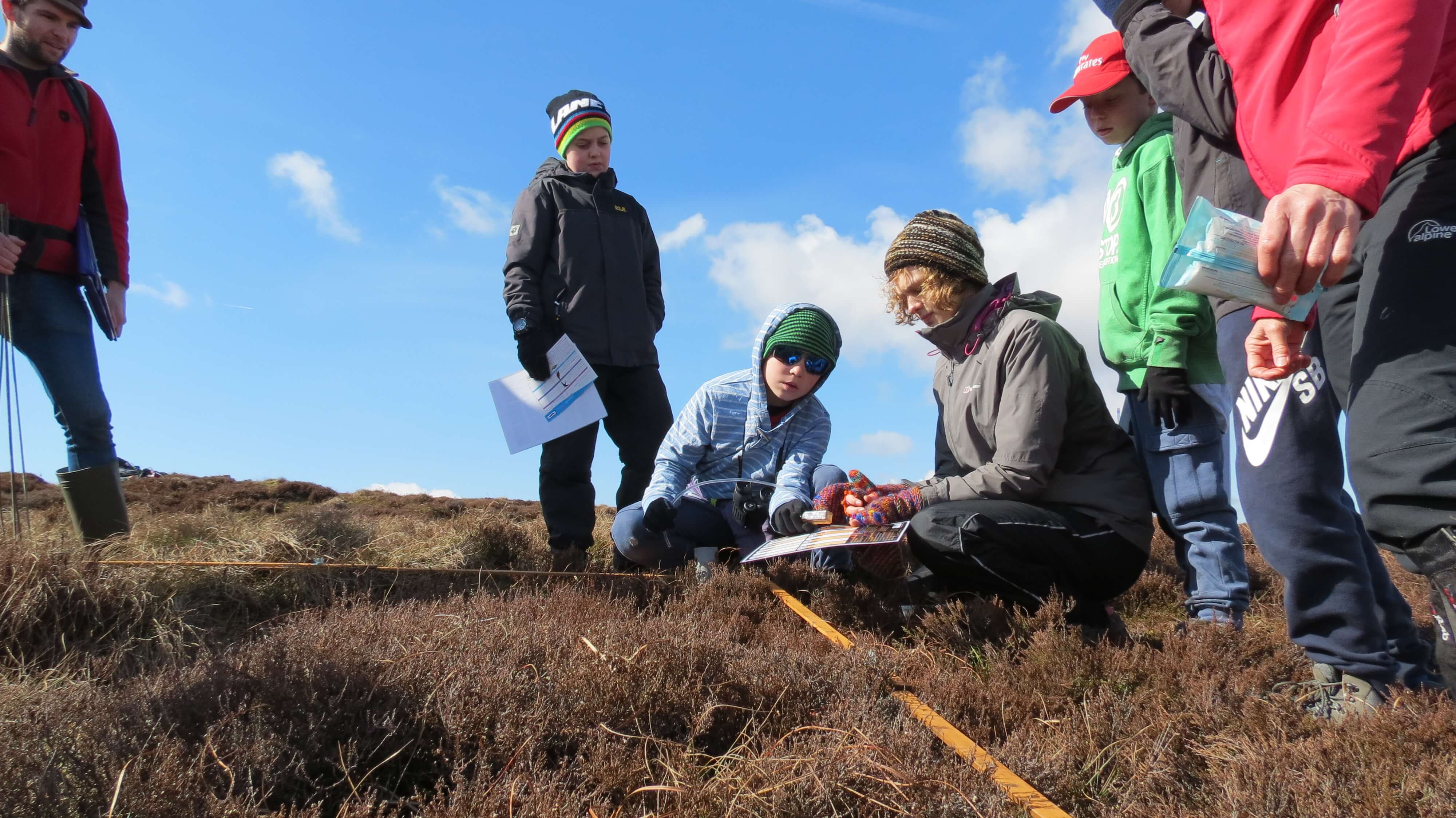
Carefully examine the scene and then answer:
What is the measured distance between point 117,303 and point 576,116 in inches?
104

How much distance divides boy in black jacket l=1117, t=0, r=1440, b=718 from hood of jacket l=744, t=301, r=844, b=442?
204 centimetres

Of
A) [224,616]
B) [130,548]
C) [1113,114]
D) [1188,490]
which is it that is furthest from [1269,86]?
[130,548]

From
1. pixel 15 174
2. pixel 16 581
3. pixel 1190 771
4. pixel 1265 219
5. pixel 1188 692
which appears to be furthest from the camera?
pixel 15 174

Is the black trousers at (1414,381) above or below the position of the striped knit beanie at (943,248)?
below

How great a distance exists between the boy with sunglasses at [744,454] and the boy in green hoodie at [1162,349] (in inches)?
52.2

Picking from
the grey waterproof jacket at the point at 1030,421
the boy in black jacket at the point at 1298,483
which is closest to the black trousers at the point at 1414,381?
the boy in black jacket at the point at 1298,483

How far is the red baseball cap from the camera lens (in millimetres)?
3645

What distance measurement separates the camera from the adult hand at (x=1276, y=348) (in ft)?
5.78

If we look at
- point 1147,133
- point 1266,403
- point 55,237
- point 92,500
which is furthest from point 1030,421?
point 55,237

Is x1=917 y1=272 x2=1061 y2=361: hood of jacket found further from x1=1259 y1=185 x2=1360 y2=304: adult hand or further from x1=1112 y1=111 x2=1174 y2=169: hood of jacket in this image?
x1=1259 y1=185 x2=1360 y2=304: adult hand

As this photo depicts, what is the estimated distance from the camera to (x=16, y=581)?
3078 millimetres

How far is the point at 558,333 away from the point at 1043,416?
3001 mm

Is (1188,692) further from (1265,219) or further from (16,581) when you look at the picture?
(16,581)

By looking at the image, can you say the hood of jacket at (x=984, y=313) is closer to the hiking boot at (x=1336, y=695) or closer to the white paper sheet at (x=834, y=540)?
the white paper sheet at (x=834, y=540)
